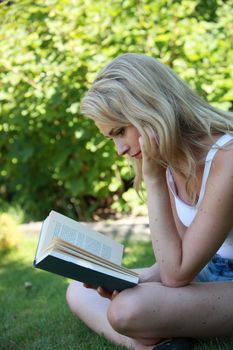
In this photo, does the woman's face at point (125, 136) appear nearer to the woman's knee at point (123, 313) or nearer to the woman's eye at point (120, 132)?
the woman's eye at point (120, 132)

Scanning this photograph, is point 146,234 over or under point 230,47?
under

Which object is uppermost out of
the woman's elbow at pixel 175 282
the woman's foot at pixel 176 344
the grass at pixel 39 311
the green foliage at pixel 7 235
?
the woman's elbow at pixel 175 282

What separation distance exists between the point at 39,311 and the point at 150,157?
4.48 feet

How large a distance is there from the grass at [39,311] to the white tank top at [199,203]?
1.12 feet

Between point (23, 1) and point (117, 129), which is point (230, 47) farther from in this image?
point (117, 129)

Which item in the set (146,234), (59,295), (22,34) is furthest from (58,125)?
(59,295)

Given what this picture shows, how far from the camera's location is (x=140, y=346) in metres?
2.35

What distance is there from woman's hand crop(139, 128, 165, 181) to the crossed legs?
15.6 inches

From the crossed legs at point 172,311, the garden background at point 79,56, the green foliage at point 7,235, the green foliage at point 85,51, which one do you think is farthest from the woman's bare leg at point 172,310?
the green foliage at point 7,235

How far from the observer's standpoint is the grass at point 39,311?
105 inches

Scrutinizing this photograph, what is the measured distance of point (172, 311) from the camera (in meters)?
2.18

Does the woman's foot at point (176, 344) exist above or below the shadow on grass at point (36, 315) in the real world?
above

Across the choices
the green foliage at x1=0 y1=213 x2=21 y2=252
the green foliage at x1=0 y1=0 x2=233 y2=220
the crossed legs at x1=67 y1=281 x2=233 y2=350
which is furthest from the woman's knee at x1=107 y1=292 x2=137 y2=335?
the green foliage at x1=0 y1=213 x2=21 y2=252

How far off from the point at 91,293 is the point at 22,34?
228 cm
